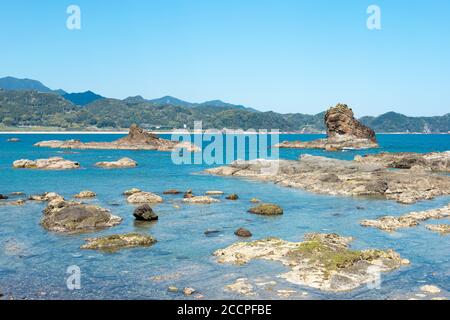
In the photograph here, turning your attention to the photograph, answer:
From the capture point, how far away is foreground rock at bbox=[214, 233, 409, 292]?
28906mm

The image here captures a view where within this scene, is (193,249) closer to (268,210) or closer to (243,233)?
(243,233)

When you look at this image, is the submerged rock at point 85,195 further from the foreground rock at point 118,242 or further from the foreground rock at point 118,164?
the foreground rock at point 118,164

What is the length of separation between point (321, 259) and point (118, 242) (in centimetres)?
1622

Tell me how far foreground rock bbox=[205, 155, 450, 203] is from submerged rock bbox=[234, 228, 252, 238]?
1156 inches

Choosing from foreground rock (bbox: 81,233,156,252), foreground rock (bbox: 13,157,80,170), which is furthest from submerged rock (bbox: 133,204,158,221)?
foreground rock (bbox: 13,157,80,170)

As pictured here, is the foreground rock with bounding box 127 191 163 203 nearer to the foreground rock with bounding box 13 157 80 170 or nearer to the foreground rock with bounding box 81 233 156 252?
the foreground rock with bounding box 81 233 156 252

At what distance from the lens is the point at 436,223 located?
154ft

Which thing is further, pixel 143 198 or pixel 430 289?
pixel 143 198

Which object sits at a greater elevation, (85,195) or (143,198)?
(143,198)

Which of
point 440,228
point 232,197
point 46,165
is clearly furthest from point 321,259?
point 46,165

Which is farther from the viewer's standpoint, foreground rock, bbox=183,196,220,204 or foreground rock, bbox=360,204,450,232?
foreground rock, bbox=183,196,220,204

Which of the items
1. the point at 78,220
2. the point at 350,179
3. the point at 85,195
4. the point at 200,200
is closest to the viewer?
the point at 78,220

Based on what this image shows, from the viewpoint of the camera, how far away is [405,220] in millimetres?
47188
